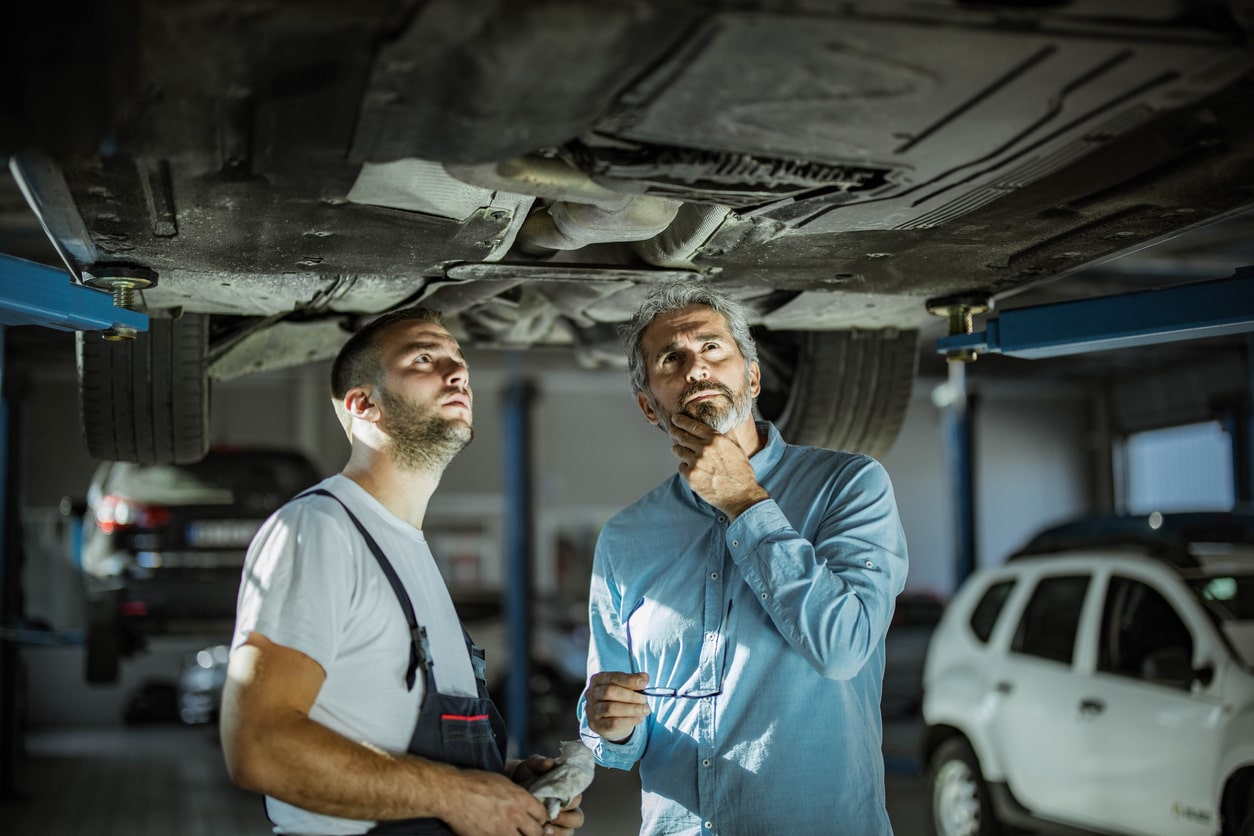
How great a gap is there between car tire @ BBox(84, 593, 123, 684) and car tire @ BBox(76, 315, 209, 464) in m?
3.97

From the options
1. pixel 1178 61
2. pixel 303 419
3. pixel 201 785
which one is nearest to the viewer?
pixel 1178 61

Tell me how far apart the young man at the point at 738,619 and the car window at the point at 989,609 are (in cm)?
386

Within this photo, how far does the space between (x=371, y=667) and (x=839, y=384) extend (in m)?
1.99

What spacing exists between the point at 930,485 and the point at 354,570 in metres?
13.0

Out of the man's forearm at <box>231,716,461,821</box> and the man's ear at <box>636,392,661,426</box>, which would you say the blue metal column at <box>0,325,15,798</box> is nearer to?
the man's ear at <box>636,392,661,426</box>

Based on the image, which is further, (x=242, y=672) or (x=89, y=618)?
(x=89, y=618)

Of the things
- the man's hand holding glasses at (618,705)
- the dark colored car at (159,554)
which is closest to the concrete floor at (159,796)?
the dark colored car at (159,554)

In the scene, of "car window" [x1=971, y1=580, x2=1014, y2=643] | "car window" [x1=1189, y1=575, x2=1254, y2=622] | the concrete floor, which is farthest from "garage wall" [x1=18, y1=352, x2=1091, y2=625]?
"car window" [x1=1189, y1=575, x2=1254, y2=622]

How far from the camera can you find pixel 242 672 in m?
1.61

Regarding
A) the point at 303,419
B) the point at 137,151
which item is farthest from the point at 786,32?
the point at 303,419

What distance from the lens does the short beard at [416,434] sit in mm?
2004

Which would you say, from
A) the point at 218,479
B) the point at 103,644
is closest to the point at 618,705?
the point at 103,644

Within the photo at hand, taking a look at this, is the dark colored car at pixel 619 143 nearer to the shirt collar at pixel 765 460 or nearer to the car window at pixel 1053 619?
the shirt collar at pixel 765 460

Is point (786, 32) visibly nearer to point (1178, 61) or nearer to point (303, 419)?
point (1178, 61)
